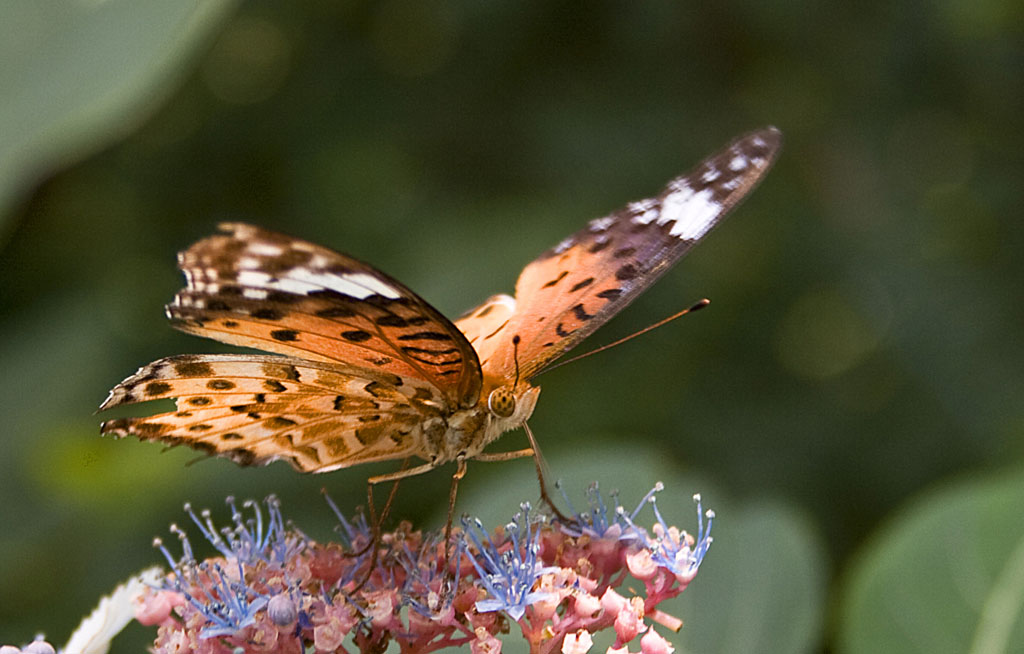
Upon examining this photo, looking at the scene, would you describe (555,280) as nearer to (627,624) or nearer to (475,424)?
(475,424)

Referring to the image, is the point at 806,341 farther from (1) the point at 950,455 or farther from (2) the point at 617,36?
(2) the point at 617,36

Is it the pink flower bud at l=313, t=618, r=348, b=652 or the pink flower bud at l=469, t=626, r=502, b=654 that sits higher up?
the pink flower bud at l=313, t=618, r=348, b=652

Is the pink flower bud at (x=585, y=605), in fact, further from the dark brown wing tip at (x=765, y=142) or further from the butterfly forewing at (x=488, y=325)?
the dark brown wing tip at (x=765, y=142)

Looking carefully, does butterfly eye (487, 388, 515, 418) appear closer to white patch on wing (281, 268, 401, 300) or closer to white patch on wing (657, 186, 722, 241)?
white patch on wing (281, 268, 401, 300)

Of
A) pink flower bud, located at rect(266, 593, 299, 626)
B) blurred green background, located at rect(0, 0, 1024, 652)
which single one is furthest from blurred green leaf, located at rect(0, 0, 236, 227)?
blurred green background, located at rect(0, 0, 1024, 652)

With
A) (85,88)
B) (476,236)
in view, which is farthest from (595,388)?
(85,88)

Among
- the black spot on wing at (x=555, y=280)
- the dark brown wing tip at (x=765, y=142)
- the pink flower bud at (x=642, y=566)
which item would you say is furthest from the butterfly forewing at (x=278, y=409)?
the dark brown wing tip at (x=765, y=142)

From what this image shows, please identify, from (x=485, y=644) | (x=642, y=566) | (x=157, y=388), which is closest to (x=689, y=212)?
(x=642, y=566)
